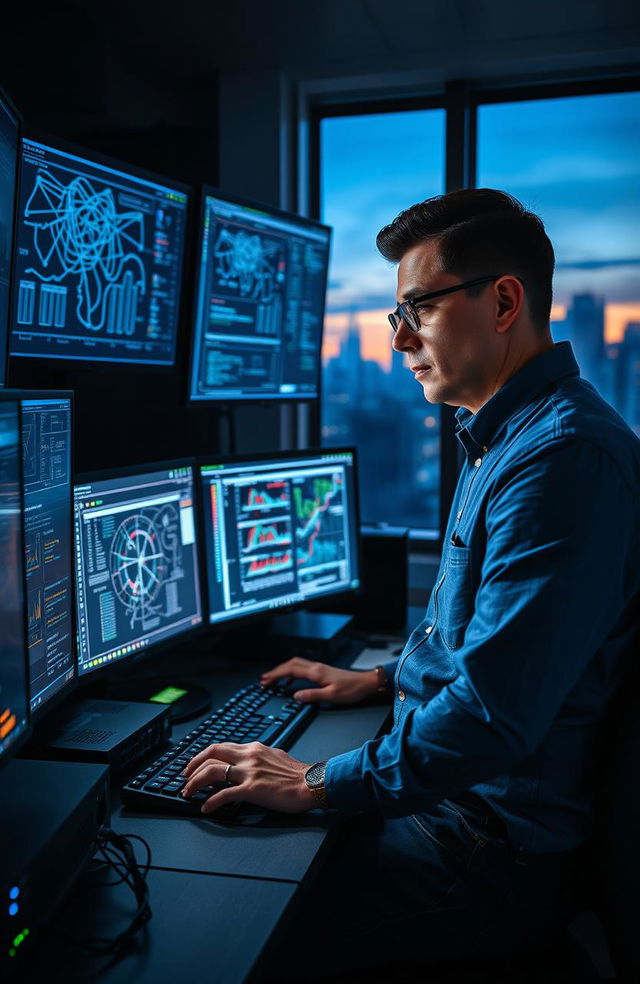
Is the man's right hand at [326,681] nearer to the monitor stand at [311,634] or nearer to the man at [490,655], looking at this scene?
the monitor stand at [311,634]

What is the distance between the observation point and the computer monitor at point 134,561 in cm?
146

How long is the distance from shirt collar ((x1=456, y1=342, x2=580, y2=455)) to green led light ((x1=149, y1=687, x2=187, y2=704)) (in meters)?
0.80

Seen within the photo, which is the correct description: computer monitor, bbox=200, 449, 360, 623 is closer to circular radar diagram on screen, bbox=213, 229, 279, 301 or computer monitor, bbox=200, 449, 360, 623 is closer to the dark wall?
the dark wall

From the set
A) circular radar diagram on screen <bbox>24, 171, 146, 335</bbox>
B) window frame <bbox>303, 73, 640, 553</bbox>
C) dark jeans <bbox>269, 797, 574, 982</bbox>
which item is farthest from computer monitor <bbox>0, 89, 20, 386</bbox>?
window frame <bbox>303, 73, 640, 553</bbox>

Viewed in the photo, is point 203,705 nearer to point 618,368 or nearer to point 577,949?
point 577,949

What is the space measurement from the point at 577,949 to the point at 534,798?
278 mm

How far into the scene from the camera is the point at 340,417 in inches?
120

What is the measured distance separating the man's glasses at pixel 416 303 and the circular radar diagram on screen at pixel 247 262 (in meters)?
0.70


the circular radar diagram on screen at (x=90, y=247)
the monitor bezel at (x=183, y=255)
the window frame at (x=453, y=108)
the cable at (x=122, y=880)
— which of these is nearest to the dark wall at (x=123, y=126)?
the monitor bezel at (x=183, y=255)

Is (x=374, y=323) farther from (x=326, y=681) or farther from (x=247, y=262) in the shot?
(x=326, y=681)

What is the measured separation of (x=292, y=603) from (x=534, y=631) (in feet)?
3.38

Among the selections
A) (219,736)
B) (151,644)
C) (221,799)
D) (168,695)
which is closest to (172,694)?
(168,695)

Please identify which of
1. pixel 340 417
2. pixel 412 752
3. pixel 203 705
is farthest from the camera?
pixel 340 417

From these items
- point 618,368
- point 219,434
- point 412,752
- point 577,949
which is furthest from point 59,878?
point 618,368
